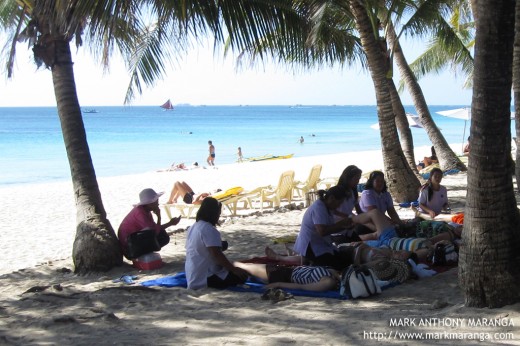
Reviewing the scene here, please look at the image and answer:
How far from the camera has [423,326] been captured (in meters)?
4.10

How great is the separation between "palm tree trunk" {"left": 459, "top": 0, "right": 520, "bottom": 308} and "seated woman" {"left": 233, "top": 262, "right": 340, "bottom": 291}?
4.36ft

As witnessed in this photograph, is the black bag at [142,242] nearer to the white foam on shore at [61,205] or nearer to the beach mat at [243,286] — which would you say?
the beach mat at [243,286]

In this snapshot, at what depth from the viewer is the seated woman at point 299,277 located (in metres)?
5.40

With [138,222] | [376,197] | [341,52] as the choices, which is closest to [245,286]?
[138,222]

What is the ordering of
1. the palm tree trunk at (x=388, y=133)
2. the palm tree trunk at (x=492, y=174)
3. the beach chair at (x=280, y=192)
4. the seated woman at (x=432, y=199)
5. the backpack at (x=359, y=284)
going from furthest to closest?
the beach chair at (x=280, y=192) < the palm tree trunk at (x=388, y=133) < the seated woman at (x=432, y=199) < the backpack at (x=359, y=284) < the palm tree trunk at (x=492, y=174)

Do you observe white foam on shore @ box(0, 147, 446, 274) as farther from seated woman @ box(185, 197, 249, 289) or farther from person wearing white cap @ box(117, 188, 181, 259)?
seated woman @ box(185, 197, 249, 289)

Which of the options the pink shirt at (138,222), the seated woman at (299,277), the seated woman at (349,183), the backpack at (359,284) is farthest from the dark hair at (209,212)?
the seated woman at (349,183)

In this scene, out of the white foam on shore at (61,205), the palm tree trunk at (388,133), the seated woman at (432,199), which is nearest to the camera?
the seated woman at (432,199)

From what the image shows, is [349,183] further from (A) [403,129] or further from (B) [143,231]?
(A) [403,129]

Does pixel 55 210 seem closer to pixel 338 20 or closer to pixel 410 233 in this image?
pixel 338 20

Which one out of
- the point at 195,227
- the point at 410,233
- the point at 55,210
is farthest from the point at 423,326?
the point at 55,210

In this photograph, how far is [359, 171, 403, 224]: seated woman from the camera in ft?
23.9

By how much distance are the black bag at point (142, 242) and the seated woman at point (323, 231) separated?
1727 mm

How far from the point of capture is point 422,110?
49.4 ft
